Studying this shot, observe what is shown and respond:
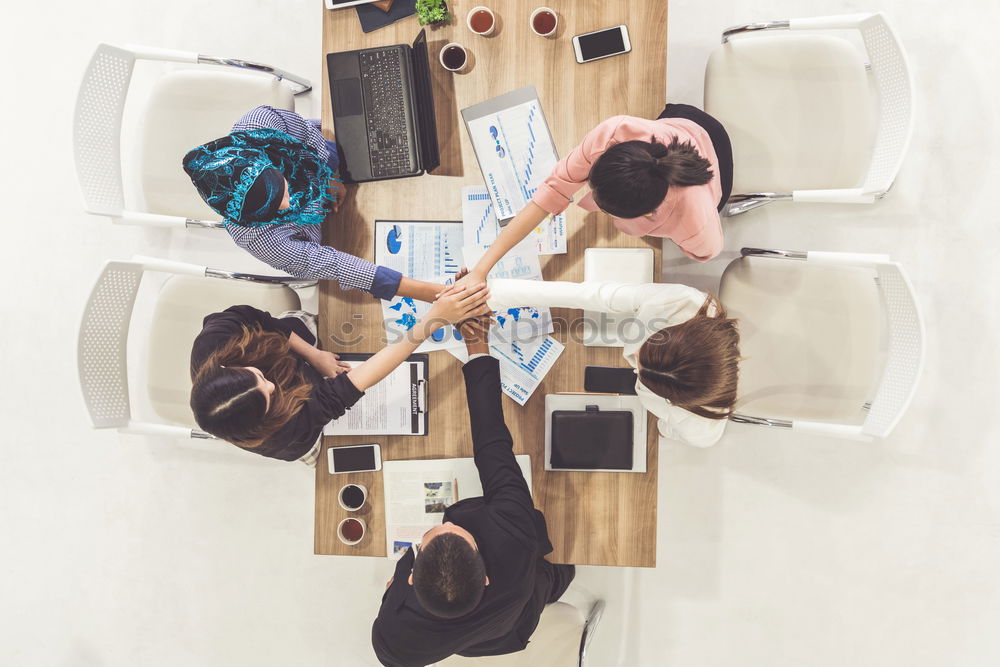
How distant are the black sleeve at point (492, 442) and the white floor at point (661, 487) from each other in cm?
104

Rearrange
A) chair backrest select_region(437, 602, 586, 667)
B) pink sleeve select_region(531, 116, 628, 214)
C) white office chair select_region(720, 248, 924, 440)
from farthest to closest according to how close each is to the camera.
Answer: chair backrest select_region(437, 602, 586, 667)
white office chair select_region(720, 248, 924, 440)
pink sleeve select_region(531, 116, 628, 214)

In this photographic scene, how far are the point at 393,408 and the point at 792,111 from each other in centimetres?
157

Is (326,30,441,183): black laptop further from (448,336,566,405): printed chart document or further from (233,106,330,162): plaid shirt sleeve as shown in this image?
(448,336,566,405): printed chart document

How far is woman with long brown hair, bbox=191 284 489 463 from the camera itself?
1412 millimetres

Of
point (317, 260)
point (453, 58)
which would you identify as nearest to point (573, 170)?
point (453, 58)

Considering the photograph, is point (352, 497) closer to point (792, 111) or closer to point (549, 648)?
point (549, 648)

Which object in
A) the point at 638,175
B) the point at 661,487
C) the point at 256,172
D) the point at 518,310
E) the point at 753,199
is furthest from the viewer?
the point at 661,487

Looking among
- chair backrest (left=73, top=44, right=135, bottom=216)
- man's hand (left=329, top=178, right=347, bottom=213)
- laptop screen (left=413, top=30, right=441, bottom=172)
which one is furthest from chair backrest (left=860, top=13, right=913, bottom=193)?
chair backrest (left=73, top=44, right=135, bottom=216)

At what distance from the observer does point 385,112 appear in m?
1.68

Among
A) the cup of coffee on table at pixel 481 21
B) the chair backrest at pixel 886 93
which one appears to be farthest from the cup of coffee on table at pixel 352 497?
the chair backrest at pixel 886 93

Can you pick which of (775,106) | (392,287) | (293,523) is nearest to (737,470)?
(775,106)

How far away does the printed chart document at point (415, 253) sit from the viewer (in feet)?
5.70

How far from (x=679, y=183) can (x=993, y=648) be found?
96.0 inches

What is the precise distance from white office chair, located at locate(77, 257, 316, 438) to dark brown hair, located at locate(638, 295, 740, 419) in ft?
4.09
